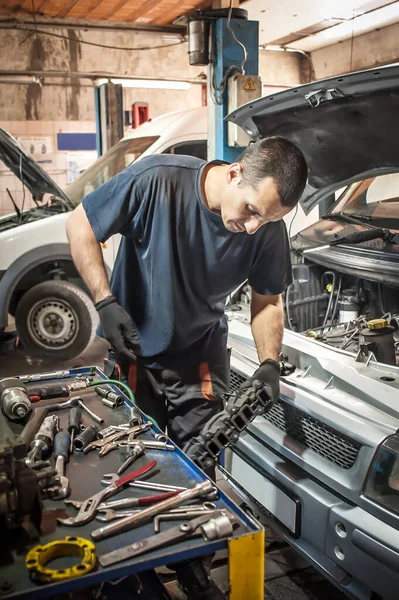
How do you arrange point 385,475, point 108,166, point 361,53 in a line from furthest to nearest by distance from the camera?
point 361,53 < point 108,166 < point 385,475

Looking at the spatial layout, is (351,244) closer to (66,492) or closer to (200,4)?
(66,492)

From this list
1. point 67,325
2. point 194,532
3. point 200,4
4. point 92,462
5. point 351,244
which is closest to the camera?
point 194,532

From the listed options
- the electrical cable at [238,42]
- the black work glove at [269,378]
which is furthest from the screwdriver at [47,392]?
the electrical cable at [238,42]

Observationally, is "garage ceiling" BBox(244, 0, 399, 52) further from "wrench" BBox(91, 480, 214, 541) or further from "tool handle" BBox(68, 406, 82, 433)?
"wrench" BBox(91, 480, 214, 541)

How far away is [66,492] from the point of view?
1.41 meters

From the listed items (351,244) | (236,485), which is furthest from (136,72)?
(236,485)

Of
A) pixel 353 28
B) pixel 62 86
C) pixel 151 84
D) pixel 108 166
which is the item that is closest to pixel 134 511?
pixel 108 166

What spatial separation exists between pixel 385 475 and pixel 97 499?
0.99m

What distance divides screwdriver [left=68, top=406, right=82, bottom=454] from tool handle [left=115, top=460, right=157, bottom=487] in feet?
0.74

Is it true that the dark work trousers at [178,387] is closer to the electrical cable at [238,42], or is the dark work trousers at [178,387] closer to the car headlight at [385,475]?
the car headlight at [385,475]

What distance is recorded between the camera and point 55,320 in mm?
5469

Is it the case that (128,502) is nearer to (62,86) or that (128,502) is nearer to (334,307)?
(334,307)

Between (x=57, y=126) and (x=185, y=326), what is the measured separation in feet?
26.4

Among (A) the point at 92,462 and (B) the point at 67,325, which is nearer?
(A) the point at 92,462
